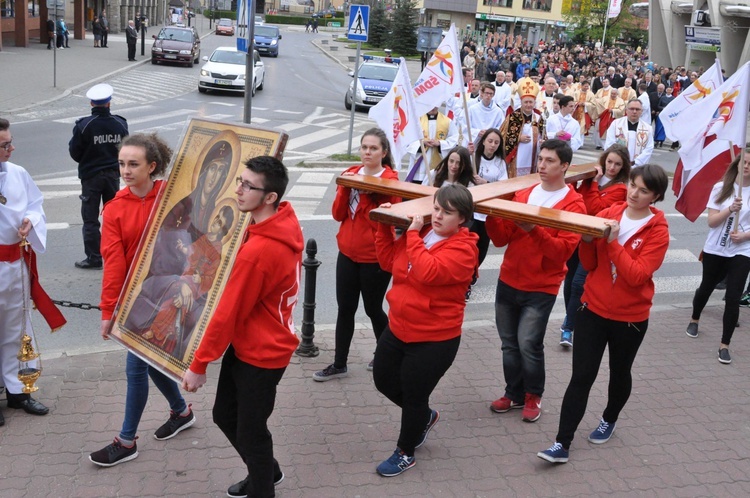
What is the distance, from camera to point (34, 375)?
497 centimetres

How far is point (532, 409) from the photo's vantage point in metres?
5.36

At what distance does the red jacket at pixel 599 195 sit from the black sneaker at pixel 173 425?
11.7ft

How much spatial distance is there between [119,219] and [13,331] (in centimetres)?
131

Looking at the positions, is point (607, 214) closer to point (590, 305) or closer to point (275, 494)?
point (590, 305)

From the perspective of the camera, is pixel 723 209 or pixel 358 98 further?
pixel 358 98

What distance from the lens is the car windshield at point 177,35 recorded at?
37116 mm

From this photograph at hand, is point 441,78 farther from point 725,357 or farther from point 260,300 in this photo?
point 260,300

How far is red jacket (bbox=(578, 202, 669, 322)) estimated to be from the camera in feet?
14.8

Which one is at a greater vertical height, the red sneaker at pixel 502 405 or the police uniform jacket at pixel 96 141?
the police uniform jacket at pixel 96 141

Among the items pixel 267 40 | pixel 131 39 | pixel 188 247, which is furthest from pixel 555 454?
pixel 267 40

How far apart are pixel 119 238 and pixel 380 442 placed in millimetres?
2100

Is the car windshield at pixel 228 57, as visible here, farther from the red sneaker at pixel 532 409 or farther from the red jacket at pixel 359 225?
the red sneaker at pixel 532 409

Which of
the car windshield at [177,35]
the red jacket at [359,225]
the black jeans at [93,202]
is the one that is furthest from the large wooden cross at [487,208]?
the car windshield at [177,35]

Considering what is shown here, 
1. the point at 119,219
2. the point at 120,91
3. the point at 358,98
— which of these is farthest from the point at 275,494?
the point at 120,91
